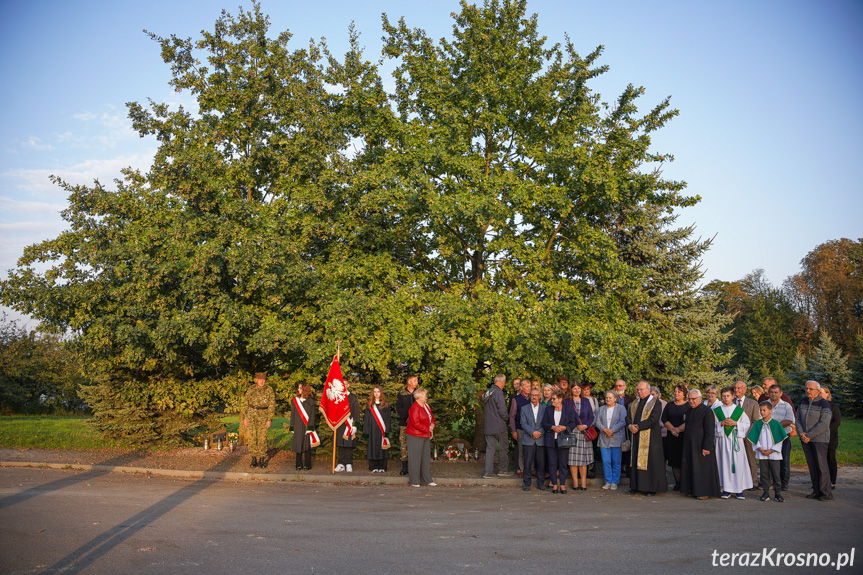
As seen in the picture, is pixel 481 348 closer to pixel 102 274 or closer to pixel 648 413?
pixel 648 413

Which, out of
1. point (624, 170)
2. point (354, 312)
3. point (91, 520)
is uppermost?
point (624, 170)

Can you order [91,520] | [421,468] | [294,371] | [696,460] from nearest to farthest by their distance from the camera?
[91,520] < [696,460] < [421,468] < [294,371]

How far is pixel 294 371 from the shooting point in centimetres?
1694

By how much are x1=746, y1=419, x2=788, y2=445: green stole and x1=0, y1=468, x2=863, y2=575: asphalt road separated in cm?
103

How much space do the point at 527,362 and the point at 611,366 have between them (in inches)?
A: 82.7

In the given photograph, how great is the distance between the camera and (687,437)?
1152cm

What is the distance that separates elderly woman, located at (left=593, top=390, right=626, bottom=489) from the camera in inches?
474

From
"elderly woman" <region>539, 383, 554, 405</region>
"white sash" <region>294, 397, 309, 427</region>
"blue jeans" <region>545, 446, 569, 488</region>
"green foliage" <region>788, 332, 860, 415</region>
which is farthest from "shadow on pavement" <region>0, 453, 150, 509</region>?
"green foliage" <region>788, 332, 860, 415</region>

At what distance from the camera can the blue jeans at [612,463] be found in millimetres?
12179

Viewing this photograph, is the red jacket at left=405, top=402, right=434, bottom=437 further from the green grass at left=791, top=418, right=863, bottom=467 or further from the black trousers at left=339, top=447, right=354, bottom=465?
the green grass at left=791, top=418, right=863, bottom=467

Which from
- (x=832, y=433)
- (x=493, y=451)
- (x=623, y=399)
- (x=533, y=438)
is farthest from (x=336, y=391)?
(x=832, y=433)

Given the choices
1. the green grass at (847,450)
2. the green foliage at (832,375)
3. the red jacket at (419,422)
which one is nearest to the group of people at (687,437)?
the red jacket at (419,422)

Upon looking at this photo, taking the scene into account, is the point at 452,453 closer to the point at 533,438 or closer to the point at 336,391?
the point at 336,391

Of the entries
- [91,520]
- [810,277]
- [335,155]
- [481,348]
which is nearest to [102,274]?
[335,155]
